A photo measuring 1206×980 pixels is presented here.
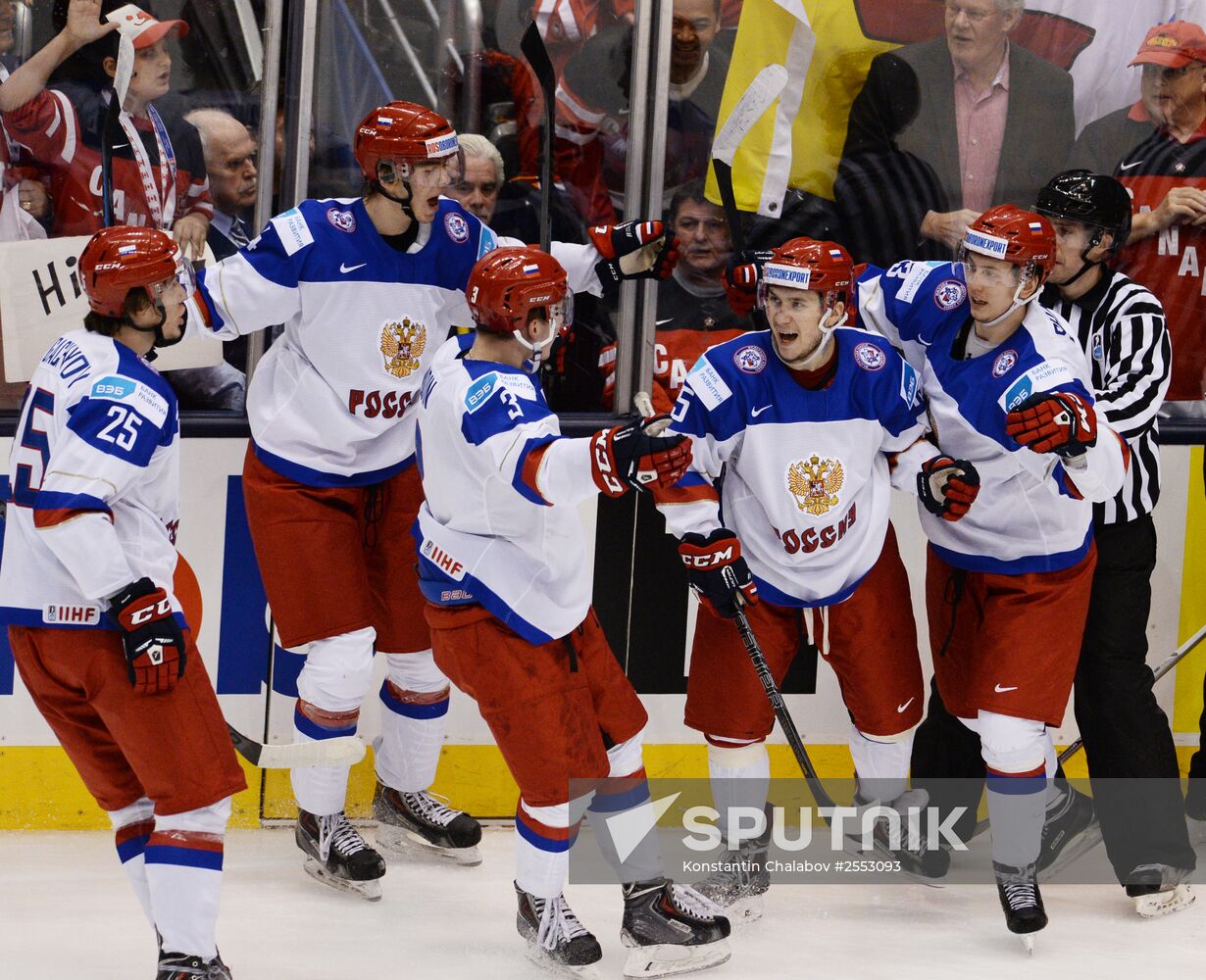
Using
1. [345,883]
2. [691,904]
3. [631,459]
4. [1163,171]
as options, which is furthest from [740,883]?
[1163,171]

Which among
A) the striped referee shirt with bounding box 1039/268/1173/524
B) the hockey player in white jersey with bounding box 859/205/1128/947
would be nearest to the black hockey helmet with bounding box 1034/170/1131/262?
the striped referee shirt with bounding box 1039/268/1173/524

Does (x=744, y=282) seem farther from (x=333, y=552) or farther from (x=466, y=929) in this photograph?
(x=466, y=929)

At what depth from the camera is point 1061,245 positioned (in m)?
3.45

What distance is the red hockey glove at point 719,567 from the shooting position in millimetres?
3027

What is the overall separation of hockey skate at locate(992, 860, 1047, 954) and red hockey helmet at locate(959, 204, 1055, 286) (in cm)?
122

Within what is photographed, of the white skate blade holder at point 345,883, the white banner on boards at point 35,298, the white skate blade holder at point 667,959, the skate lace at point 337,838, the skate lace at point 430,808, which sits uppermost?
the white banner on boards at point 35,298

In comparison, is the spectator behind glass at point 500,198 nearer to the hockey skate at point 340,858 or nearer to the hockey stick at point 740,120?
the hockey stick at point 740,120

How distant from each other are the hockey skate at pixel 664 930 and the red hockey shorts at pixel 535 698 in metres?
0.27

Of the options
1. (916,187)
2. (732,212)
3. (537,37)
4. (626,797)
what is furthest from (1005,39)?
(626,797)

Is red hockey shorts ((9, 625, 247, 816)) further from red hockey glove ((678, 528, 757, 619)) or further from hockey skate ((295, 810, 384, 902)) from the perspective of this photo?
red hockey glove ((678, 528, 757, 619))

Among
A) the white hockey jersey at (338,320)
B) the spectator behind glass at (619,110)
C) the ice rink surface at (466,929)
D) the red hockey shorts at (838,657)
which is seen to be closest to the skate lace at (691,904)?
the ice rink surface at (466,929)

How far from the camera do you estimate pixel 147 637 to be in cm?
260

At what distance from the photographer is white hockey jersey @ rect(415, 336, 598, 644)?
2725 mm

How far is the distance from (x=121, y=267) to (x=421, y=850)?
1.64m
